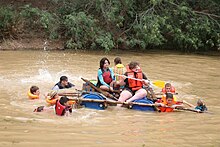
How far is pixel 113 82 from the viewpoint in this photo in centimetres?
991

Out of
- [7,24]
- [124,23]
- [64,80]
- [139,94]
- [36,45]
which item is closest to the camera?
[139,94]

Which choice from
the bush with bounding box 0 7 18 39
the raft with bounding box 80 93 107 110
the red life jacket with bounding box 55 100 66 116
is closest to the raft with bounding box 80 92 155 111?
the raft with bounding box 80 93 107 110

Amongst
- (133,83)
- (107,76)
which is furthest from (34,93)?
(133,83)

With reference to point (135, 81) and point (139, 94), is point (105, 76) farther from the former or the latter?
point (139, 94)

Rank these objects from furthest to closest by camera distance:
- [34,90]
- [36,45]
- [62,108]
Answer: [36,45] < [34,90] < [62,108]

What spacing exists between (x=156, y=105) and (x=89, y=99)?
1.44 metres

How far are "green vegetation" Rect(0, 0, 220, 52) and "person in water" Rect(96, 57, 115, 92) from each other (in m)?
8.10

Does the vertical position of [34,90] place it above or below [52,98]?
above

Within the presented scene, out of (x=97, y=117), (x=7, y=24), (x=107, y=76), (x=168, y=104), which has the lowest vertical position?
(x=97, y=117)

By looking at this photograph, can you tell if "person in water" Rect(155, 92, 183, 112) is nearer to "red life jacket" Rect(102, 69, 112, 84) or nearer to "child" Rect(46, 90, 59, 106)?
"red life jacket" Rect(102, 69, 112, 84)

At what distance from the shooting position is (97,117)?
8.38 meters

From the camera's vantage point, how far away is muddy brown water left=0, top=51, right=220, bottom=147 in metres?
6.43

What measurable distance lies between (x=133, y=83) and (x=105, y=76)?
87cm

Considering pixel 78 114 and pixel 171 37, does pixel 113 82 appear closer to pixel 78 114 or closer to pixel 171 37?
pixel 78 114
